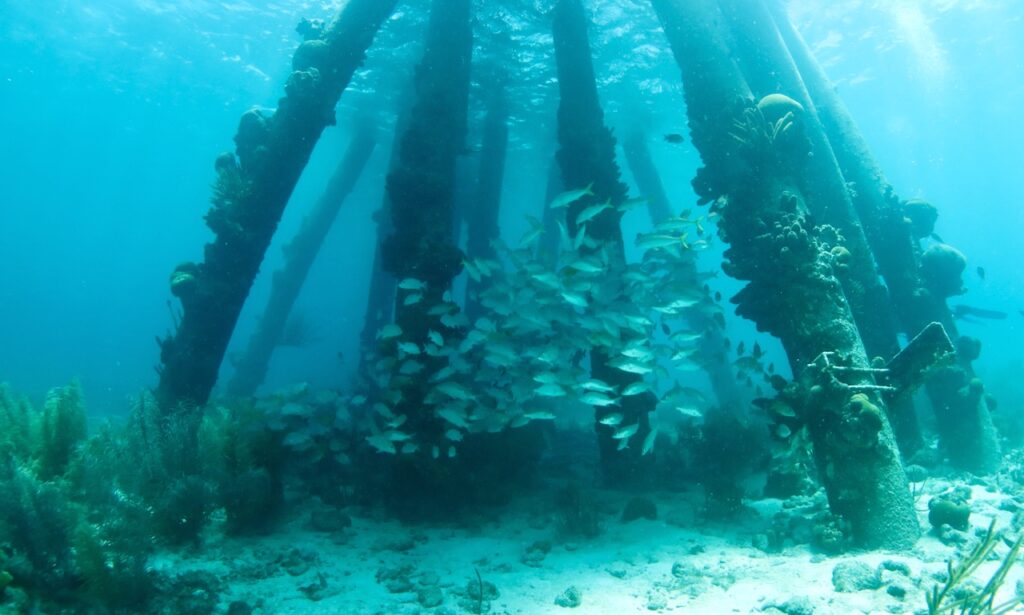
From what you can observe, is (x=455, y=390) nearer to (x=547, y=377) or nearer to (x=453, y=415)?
(x=453, y=415)

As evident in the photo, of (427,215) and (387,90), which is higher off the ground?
(387,90)

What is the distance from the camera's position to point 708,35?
8.42 meters

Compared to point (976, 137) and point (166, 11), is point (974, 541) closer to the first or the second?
point (166, 11)

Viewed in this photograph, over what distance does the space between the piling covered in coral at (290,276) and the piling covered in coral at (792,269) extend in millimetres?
16943

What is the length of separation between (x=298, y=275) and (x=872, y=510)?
2016 cm

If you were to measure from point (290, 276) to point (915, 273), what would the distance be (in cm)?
1984

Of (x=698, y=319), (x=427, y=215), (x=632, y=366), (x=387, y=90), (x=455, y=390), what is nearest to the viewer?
(x=455, y=390)

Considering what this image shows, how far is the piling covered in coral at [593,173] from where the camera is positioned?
29.7 ft

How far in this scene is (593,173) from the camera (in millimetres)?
10508

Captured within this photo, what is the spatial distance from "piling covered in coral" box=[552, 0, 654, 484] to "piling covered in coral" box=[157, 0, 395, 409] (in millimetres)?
4748

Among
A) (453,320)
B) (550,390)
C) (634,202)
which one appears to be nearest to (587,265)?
(634,202)

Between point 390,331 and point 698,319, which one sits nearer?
point 390,331

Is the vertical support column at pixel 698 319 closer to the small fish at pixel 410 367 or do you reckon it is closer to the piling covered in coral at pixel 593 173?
the piling covered in coral at pixel 593 173

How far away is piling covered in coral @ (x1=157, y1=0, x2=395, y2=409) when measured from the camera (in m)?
9.17
